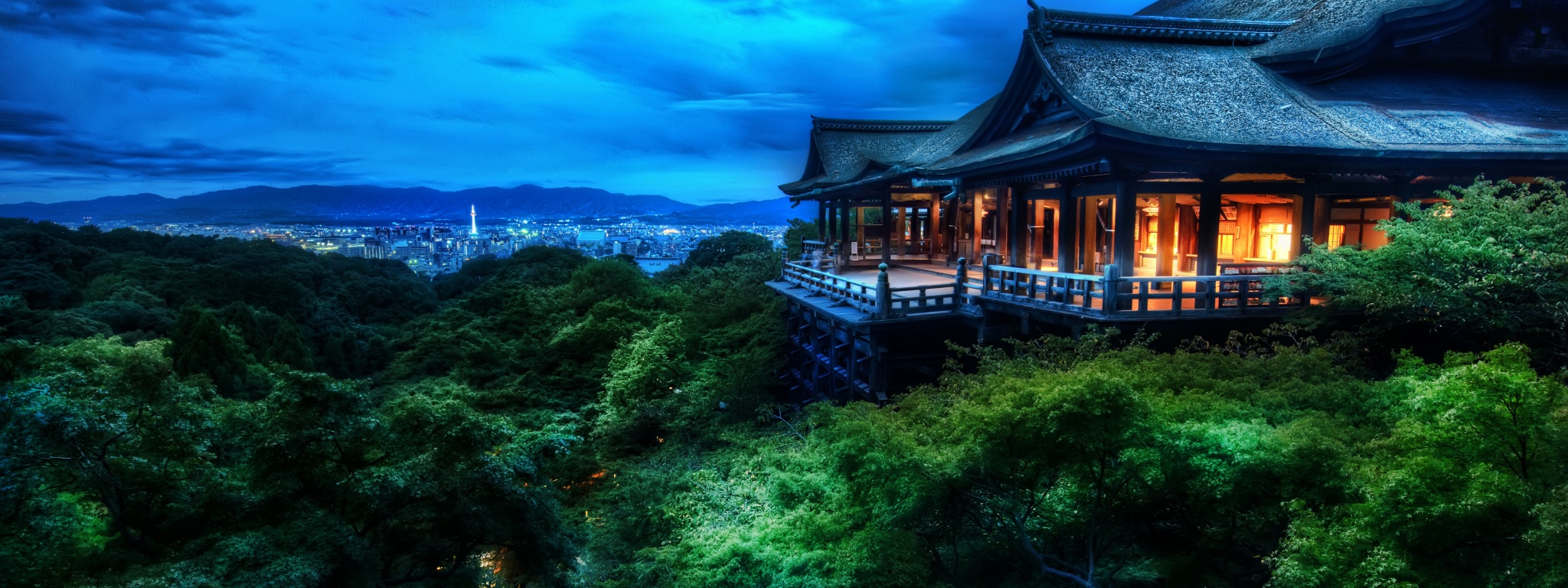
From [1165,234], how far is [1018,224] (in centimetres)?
321

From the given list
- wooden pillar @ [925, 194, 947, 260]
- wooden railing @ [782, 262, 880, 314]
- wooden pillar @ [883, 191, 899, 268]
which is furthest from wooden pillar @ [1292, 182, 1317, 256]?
wooden pillar @ [883, 191, 899, 268]

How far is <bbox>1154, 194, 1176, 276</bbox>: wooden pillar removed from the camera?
14883 millimetres

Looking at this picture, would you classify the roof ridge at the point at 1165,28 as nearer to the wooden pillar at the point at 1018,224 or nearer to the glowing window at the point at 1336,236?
the wooden pillar at the point at 1018,224

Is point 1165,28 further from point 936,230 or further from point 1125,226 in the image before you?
point 936,230

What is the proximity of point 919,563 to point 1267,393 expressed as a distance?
4.30 meters

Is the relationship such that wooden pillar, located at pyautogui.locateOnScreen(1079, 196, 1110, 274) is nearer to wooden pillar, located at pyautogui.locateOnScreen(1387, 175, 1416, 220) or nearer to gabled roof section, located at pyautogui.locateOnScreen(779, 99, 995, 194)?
wooden pillar, located at pyautogui.locateOnScreen(1387, 175, 1416, 220)

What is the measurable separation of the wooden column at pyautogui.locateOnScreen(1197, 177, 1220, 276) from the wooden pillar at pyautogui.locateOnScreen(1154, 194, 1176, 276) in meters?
0.93

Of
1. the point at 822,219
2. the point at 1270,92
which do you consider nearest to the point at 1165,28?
the point at 1270,92

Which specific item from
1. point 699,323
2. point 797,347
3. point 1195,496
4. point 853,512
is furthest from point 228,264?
point 1195,496

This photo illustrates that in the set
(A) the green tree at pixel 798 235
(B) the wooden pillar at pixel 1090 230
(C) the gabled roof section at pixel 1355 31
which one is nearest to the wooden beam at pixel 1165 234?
(B) the wooden pillar at pixel 1090 230

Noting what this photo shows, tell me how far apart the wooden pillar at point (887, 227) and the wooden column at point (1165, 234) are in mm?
11957

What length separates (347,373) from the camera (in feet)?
145

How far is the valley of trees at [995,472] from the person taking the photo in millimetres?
5359

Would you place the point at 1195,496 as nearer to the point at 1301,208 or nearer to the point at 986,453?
the point at 986,453
